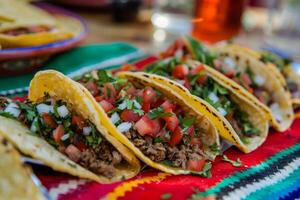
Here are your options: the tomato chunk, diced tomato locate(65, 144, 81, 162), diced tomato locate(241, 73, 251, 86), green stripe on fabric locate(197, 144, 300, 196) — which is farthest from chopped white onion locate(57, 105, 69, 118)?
diced tomato locate(241, 73, 251, 86)

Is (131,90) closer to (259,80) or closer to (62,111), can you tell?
(62,111)

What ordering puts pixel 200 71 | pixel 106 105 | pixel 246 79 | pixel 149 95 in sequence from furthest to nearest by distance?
1. pixel 246 79
2. pixel 200 71
3. pixel 149 95
4. pixel 106 105

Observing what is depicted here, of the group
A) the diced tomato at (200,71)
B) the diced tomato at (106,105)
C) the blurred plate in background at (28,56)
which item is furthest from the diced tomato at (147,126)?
the blurred plate in background at (28,56)

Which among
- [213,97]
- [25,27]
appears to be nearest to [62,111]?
[213,97]

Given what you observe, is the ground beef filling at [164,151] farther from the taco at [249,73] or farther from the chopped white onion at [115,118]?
the taco at [249,73]

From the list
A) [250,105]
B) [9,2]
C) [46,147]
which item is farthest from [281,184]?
[9,2]

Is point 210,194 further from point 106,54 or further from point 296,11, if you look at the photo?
point 296,11
